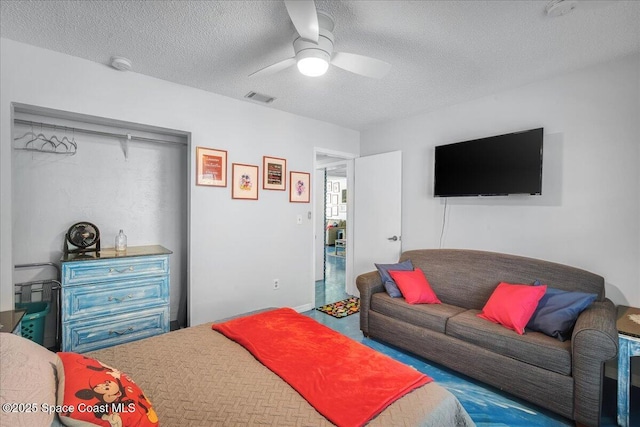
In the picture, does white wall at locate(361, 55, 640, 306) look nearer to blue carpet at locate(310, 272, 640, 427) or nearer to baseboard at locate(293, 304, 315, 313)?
blue carpet at locate(310, 272, 640, 427)

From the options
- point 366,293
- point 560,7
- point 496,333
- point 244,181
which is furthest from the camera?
point 244,181

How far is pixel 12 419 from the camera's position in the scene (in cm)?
76

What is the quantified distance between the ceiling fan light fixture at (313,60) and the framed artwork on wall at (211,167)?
159 cm

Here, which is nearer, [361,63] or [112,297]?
[361,63]

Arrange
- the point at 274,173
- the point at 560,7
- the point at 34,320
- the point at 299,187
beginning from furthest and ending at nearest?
the point at 299,187, the point at 274,173, the point at 34,320, the point at 560,7

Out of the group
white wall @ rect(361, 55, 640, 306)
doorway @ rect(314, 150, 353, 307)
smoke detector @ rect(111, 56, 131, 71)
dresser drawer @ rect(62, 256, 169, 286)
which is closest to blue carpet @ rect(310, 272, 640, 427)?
white wall @ rect(361, 55, 640, 306)

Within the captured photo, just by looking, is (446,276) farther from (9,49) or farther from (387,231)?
(9,49)

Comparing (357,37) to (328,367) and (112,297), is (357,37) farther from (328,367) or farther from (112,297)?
(112,297)

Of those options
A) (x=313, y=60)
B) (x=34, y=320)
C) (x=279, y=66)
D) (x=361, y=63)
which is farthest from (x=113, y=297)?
(x=361, y=63)

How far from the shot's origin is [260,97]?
329cm

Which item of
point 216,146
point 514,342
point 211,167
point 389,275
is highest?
point 216,146

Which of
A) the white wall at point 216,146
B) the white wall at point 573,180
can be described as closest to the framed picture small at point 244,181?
A: the white wall at point 216,146

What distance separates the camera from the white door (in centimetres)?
396

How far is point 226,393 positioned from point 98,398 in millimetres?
484
